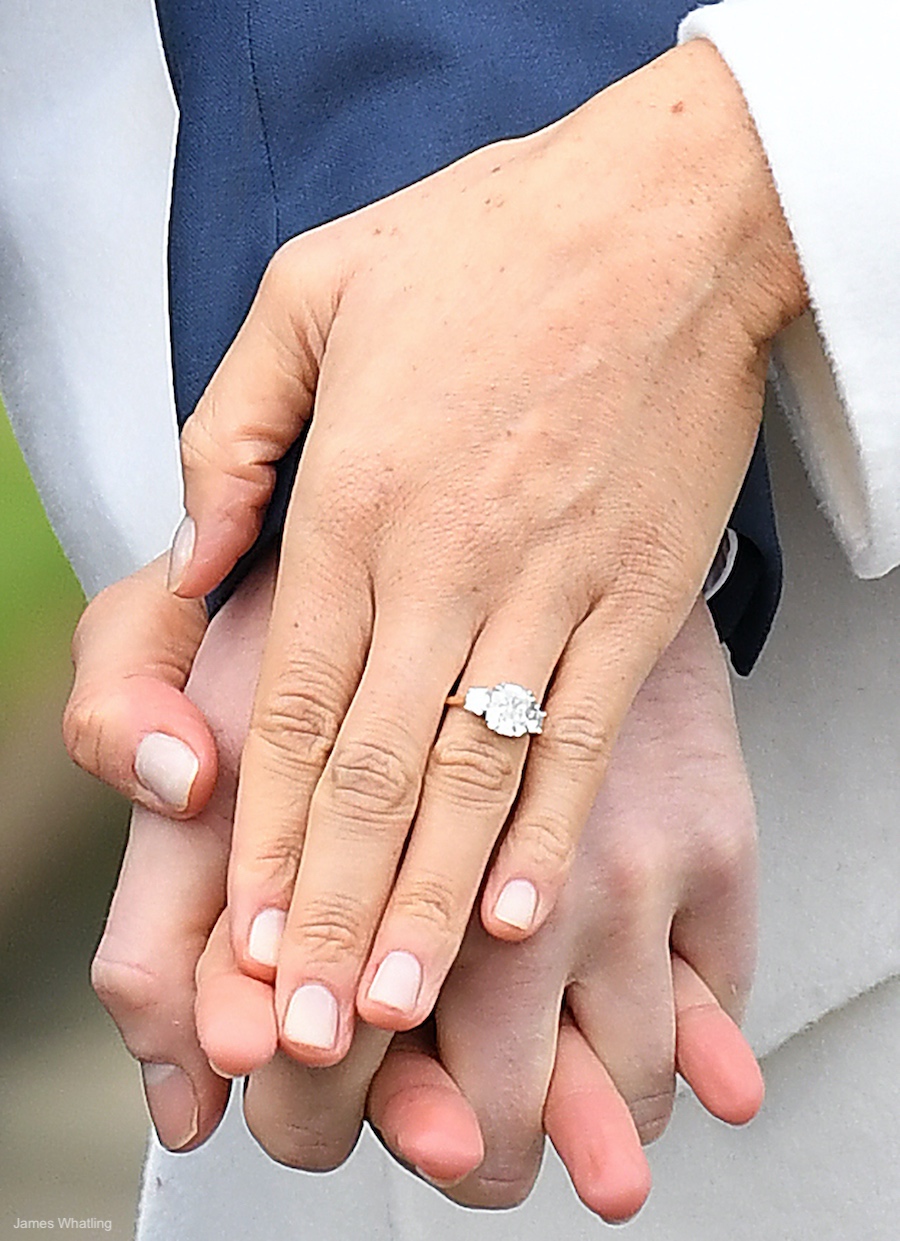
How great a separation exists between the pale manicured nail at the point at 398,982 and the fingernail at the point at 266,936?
0.04 meters

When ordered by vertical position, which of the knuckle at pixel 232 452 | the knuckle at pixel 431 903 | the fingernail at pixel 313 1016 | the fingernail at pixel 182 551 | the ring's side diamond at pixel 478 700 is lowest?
the fingernail at pixel 313 1016

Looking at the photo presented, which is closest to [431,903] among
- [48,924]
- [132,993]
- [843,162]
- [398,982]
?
[398,982]

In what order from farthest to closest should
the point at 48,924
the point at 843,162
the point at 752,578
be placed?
the point at 48,924
the point at 752,578
the point at 843,162

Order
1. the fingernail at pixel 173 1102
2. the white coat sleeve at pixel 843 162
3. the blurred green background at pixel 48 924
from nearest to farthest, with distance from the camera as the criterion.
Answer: the white coat sleeve at pixel 843 162, the fingernail at pixel 173 1102, the blurred green background at pixel 48 924

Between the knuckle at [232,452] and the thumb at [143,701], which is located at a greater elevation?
the knuckle at [232,452]

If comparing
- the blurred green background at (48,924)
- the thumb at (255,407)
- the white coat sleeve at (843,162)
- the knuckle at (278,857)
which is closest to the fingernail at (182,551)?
the thumb at (255,407)

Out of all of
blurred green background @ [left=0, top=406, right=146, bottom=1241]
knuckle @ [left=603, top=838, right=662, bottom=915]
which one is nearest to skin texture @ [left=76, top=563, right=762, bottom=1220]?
knuckle @ [left=603, top=838, right=662, bottom=915]

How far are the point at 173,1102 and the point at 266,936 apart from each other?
113 mm

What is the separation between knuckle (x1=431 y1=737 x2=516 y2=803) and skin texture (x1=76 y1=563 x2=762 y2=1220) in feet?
0.18

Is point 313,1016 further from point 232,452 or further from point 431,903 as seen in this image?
point 232,452

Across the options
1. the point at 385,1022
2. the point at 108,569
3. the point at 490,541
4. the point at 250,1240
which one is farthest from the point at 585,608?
the point at 250,1240

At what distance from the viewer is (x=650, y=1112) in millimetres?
517

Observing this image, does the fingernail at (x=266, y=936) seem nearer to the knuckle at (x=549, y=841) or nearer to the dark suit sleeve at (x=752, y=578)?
the knuckle at (x=549, y=841)

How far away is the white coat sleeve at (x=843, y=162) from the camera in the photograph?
1.39 ft
